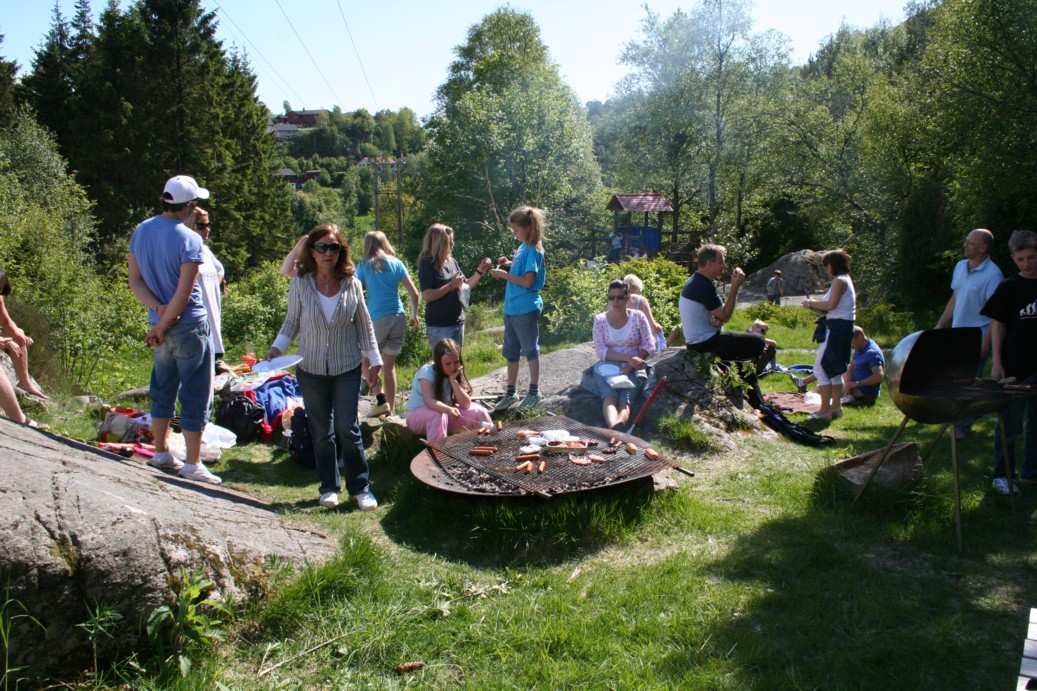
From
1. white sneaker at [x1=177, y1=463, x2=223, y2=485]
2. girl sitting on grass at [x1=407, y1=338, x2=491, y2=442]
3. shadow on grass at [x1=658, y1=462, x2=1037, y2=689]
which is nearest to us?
shadow on grass at [x1=658, y1=462, x2=1037, y2=689]

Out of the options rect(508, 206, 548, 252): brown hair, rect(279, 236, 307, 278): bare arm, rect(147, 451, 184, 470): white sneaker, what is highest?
rect(508, 206, 548, 252): brown hair

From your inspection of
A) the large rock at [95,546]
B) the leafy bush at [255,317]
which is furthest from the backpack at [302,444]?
the leafy bush at [255,317]

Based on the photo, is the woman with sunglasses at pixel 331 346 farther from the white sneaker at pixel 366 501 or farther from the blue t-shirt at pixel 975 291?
the blue t-shirt at pixel 975 291

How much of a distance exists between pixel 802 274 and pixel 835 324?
1956 cm

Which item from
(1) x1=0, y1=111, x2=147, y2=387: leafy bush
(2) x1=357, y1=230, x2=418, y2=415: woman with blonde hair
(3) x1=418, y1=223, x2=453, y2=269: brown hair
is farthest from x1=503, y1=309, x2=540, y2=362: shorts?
(1) x1=0, y1=111, x2=147, y2=387: leafy bush

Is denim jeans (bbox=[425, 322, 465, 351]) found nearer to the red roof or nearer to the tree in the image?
the tree

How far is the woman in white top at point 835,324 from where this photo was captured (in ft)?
24.4

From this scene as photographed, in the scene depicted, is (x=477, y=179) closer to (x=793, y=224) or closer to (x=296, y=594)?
(x=793, y=224)

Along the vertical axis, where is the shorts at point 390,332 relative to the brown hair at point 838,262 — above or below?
below

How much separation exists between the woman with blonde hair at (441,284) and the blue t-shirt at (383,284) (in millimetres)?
208

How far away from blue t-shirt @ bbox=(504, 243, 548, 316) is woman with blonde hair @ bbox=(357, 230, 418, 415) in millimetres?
843

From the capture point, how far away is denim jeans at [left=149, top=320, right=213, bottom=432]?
16.2 ft

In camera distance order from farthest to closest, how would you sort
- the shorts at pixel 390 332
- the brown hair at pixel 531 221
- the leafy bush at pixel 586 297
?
the leafy bush at pixel 586 297, the shorts at pixel 390 332, the brown hair at pixel 531 221

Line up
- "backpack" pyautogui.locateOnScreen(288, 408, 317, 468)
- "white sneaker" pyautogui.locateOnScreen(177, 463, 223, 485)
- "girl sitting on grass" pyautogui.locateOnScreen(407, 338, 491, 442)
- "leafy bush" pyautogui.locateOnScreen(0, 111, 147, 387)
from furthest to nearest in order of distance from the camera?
"leafy bush" pyautogui.locateOnScreen(0, 111, 147, 387) → "backpack" pyautogui.locateOnScreen(288, 408, 317, 468) → "girl sitting on grass" pyautogui.locateOnScreen(407, 338, 491, 442) → "white sneaker" pyautogui.locateOnScreen(177, 463, 223, 485)
